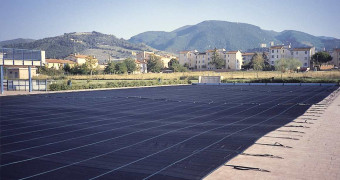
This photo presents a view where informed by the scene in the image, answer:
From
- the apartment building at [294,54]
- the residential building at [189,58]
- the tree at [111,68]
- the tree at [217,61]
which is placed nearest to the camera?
the tree at [111,68]

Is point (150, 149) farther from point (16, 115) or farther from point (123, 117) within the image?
point (16, 115)

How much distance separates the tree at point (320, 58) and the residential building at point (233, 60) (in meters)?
23.8

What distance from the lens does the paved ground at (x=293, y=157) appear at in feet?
20.0

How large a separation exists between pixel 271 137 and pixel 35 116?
36.6 ft

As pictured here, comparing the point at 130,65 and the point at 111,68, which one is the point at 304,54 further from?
the point at 111,68

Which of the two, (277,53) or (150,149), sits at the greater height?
(277,53)

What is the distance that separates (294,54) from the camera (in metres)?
100

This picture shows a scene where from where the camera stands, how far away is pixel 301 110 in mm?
16516

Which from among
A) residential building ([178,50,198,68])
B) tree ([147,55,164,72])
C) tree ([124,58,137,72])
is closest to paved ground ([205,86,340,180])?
tree ([124,58,137,72])

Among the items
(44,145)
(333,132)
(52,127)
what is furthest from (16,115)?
(333,132)

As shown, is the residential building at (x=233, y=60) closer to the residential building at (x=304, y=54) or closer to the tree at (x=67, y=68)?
the residential building at (x=304, y=54)

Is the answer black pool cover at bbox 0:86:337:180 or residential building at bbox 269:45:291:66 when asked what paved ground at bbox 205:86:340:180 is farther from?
residential building at bbox 269:45:291:66

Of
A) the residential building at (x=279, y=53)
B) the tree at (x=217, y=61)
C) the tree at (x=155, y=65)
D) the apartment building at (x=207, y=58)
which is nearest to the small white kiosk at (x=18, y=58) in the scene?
the tree at (x=155, y=65)

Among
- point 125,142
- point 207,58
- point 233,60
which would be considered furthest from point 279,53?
point 125,142
